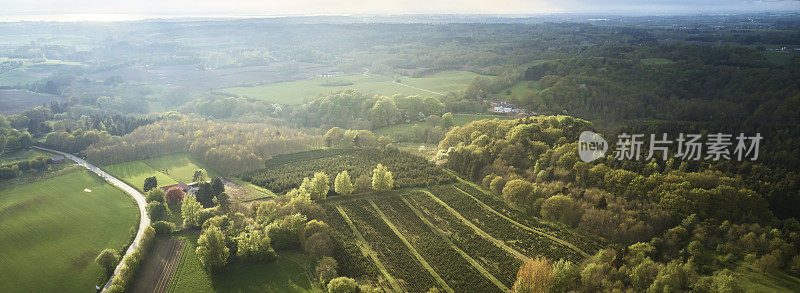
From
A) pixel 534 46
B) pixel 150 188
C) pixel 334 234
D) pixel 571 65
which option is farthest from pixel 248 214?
pixel 534 46

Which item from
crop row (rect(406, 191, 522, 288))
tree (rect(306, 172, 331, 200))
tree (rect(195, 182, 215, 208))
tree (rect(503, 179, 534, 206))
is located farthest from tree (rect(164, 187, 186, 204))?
tree (rect(503, 179, 534, 206))

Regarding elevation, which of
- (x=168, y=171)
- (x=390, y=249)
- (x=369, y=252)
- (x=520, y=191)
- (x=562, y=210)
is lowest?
(x=369, y=252)

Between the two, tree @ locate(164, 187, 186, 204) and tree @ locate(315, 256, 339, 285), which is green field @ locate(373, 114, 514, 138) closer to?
tree @ locate(164, 187, 186, 204)

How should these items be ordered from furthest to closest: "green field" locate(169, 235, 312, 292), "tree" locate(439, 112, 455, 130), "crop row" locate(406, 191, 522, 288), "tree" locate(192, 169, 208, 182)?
1. "tree" locate(439, 112, 455, 130)
2. "tree" locate(192, 169, 208, 182)
3. "crop row" locate(406, 191, 522, 288)
4. "green field" locate(169, 235, 312, 292)

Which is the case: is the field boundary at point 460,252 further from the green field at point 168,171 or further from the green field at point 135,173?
the green field at point 135,173

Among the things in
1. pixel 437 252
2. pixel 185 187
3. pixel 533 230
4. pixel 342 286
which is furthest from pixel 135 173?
pixel 533 230

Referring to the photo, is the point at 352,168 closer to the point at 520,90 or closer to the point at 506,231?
the point at 506,231

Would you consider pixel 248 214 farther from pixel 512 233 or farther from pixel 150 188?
pixel 512 233

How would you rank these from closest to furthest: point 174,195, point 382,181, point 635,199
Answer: point 635,199
point 174,195
point 382,181
